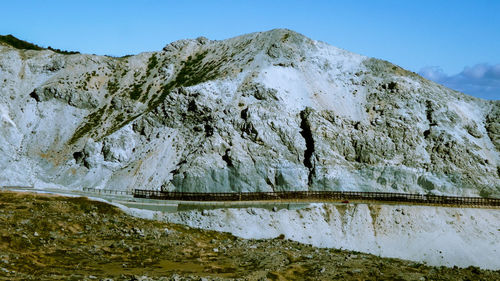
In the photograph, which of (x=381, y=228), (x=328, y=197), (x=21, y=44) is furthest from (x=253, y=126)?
(x=21, y=44)

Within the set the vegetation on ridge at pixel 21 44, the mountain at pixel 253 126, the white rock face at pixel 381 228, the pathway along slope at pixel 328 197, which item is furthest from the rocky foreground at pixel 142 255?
the vegetation on ridge at pixel 21 44

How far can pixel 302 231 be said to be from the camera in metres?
56.4

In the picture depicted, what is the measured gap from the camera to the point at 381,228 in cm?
5831

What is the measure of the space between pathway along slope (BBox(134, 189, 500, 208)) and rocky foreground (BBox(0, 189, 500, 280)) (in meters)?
11.2

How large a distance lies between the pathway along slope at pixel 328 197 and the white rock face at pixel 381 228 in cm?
254

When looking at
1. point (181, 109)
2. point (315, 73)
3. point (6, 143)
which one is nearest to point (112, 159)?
point (181, 109)

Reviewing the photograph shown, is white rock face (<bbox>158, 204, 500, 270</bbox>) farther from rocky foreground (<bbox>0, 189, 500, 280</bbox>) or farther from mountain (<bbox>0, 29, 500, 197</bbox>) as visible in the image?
mountain (<bbox>0, 29, 500, 197</bbox>)

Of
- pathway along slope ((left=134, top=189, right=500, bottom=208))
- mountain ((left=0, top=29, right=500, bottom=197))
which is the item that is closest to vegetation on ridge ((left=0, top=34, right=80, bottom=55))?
mountain ((left=0, top=29, right=500, bottom=197))

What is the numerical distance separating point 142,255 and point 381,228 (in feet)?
104

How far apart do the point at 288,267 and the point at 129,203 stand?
2755 centimetres

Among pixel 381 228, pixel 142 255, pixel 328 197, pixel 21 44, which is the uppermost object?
pixel 21 44

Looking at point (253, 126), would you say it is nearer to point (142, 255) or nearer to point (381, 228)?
point (381, 228)

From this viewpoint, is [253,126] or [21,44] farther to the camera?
[21,44]

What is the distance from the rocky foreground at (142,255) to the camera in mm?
31094
